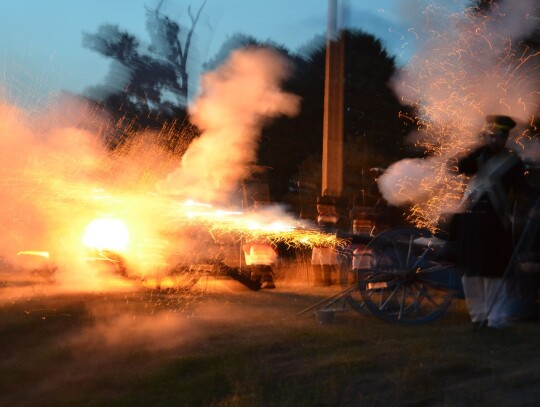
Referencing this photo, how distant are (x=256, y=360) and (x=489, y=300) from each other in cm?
222

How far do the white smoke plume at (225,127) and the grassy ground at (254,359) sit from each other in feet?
15.9

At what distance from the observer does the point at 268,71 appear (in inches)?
673

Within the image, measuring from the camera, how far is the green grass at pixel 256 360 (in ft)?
17.0

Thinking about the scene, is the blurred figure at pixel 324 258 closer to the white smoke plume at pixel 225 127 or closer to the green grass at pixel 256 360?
the white smoke plume at pixel 225 127

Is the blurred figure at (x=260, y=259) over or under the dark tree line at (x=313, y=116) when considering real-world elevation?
under

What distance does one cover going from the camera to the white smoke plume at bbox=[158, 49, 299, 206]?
44.7ft

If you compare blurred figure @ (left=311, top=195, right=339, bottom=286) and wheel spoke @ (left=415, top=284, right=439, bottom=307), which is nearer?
wheel spoke @ (left=415, top=284, right=439, bottom=307)

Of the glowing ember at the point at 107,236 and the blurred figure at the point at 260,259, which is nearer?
the glowing ember at the point at 107,236

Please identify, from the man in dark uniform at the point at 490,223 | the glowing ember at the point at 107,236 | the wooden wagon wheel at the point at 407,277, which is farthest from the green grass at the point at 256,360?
the glowing ember at the point at 107,236

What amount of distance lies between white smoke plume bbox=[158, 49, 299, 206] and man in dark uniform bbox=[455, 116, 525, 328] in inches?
255

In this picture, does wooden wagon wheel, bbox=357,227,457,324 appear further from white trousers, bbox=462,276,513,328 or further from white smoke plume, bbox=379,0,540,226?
white smoke plume, bbox=379,0,540,226

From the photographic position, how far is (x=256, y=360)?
6180 mm

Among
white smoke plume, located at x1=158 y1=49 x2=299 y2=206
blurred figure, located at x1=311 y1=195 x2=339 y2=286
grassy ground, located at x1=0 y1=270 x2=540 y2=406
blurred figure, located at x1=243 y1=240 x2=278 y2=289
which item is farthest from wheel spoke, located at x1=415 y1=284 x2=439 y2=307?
white smoke plume, located at x1=158 y1=49 x2=299 y2=206

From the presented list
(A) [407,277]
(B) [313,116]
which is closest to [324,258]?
(A) [407,277]
